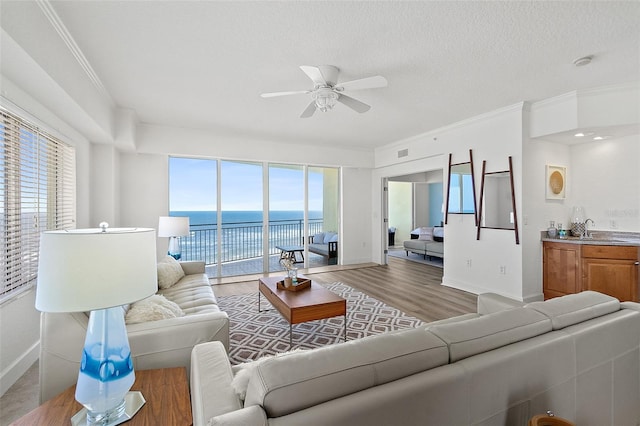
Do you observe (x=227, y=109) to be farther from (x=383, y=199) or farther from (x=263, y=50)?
(x=383, y=199)

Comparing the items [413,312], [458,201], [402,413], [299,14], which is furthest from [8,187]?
[458,201]

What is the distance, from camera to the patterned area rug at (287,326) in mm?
2754

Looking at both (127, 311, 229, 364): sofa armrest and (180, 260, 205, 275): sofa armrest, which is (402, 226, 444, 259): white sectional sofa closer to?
(180, 260, 205, 275): sofa armrest

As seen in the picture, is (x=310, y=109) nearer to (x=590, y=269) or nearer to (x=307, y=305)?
(x=307, y=305)

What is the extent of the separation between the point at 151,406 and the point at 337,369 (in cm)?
90

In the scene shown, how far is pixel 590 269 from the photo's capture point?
3.60 m

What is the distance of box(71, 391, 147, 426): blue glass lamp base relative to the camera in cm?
114

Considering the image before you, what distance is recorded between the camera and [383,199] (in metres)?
6.80

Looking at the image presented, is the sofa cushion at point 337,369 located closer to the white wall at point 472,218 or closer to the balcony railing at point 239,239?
the white wall at point 472,218

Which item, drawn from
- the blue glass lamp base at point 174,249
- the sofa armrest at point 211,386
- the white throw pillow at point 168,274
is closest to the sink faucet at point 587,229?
the sofa armrest at point 211,386

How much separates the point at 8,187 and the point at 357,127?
4261 mm

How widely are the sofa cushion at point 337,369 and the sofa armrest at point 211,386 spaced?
13 centimetres

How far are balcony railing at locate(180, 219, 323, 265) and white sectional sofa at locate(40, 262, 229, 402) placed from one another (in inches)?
148

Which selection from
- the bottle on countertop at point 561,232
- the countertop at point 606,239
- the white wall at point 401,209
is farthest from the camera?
the white wall at point 401,209
